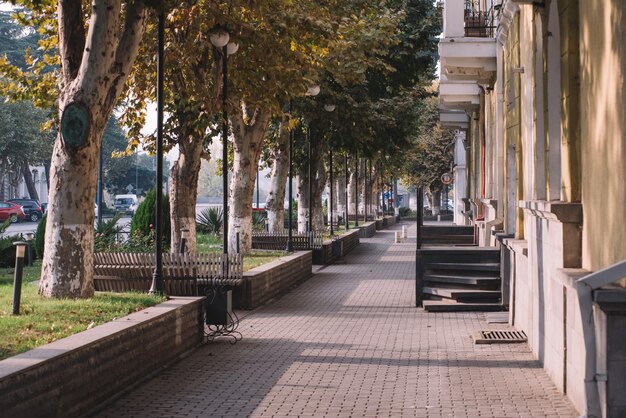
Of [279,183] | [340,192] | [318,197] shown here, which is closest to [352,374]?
[279,183]

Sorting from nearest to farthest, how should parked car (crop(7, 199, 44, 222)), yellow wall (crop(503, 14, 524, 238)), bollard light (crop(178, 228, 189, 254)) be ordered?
yellow wall (crop(503, 14, 524, 238))
bollard light (crop(178, 228, 189, 254))
parked car (crop(7, 199, 44, 222))

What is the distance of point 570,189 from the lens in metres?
10.2

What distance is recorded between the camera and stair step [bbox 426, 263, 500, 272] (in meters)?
20.5

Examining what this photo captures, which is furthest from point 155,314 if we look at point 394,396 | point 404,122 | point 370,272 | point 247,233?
point 404,122

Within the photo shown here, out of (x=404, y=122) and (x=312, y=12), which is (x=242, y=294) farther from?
(x=404, y=122)

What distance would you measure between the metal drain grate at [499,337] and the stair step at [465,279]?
471cm

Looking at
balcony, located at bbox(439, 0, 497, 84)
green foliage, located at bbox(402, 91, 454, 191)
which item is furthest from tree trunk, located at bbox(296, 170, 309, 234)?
green foliage, located at bbox(402, 91, 454, 191)

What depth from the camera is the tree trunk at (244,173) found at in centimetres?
2828

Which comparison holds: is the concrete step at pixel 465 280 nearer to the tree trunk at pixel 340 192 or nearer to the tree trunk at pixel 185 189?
the tree trunk at pixel 185 189

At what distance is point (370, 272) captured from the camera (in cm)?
3027

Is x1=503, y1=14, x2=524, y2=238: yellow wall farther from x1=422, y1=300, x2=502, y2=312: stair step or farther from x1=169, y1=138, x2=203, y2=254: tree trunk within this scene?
x1=169, y1=138, x2=203, y2=254: tree trunk

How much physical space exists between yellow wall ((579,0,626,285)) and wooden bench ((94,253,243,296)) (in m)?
9.14

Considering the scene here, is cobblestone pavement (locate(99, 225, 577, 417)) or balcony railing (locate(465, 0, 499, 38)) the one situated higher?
balcony railing (locate(465, 0, 499, 38))

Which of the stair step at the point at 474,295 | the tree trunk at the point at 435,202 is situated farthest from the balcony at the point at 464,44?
the tree trunk at the point at 435,202
